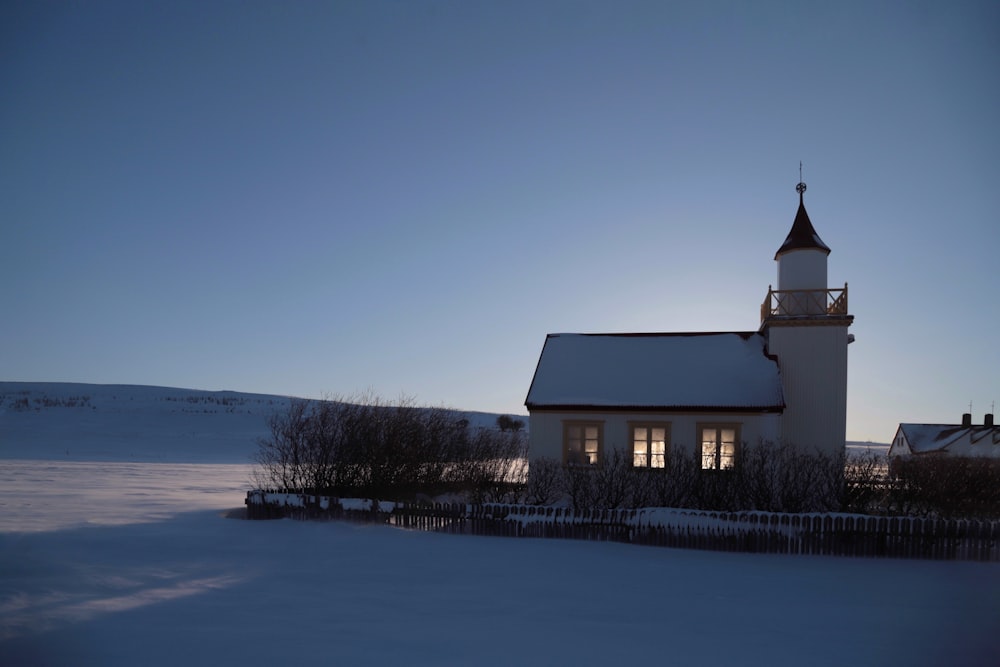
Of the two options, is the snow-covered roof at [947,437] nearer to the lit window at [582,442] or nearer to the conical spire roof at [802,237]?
the conical spire roof at [802,237]

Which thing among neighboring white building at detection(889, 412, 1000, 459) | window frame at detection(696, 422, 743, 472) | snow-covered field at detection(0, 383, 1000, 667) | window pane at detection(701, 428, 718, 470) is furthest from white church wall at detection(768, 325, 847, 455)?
neighboring white building at detection(889, 412, 1000, 459)

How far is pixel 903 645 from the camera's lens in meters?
8.28

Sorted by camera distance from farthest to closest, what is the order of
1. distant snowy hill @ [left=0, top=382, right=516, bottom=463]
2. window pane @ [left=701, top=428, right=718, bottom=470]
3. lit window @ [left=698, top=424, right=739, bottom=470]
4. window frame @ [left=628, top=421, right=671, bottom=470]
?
distant snowy hill @ [left=0, top=382, right=516, bottom=463]
window frame @ [left=628, top=421, right=671, bottom=470]
window pane @ [left=701, top=428, right=718, bottom=470]
lit window @ [left=698, top=424, right=739, bottom=470]

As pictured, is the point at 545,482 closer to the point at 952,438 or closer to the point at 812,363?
the point at 812,363

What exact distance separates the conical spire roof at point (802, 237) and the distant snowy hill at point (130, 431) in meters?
32.2

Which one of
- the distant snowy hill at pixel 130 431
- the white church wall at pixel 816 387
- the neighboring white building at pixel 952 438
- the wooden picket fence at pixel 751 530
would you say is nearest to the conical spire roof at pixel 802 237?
the white church wall at pixel 816 387

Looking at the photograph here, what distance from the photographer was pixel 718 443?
65.6 ft

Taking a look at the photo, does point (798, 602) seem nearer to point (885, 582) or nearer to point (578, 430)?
point (885, 582)

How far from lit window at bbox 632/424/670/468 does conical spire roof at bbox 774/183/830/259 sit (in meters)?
8.24

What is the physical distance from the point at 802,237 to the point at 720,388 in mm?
6681

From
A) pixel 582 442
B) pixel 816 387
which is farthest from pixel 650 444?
pixel 816 387

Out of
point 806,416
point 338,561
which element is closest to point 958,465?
point 806,416

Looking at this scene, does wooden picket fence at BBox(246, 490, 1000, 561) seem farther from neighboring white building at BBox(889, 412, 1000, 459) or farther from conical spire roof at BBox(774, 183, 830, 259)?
neighboring white building at BBox(889, 412, 1000, 459)

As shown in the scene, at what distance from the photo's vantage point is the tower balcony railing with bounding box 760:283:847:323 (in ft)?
70.4
